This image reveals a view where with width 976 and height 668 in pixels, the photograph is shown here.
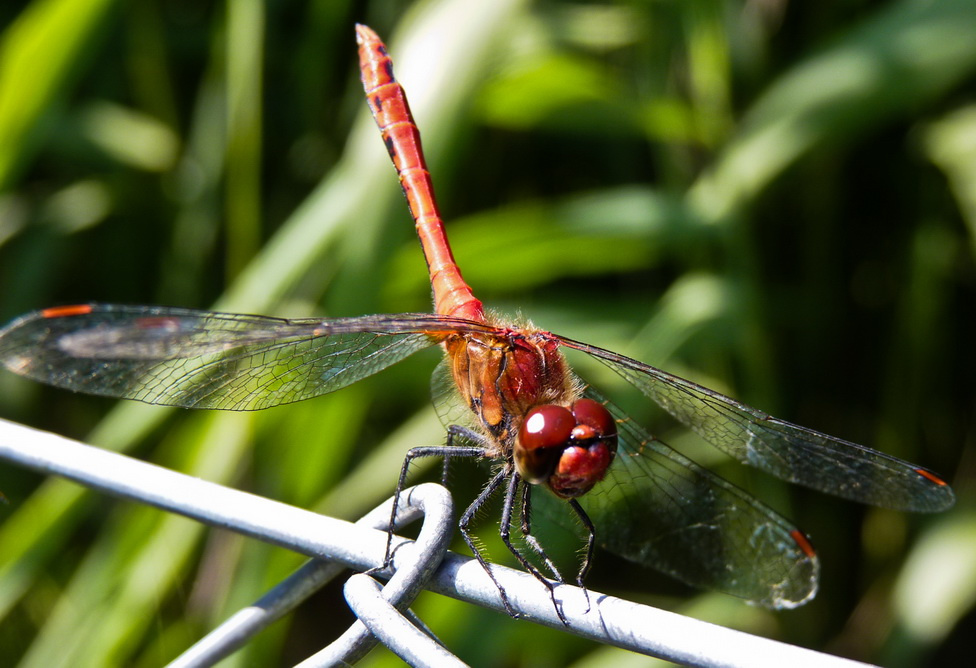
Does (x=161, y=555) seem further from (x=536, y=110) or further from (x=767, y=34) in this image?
(x=767, y=34)

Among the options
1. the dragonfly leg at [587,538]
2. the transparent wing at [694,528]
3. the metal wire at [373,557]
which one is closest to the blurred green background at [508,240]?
the transparent wing at [694,528]

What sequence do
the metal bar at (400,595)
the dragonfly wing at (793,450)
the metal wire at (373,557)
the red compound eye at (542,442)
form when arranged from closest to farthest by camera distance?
the metal wire at (373,557)
the metal bar at (400,595)
the red compound eye at (542,442)
the dragonfly wing at (793,450)

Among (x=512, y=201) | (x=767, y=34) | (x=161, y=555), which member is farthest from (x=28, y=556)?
(x=767, y=34)

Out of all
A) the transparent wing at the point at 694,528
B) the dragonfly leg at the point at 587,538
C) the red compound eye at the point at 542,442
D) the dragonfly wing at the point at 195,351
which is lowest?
the transparent wing at the point at 694,528

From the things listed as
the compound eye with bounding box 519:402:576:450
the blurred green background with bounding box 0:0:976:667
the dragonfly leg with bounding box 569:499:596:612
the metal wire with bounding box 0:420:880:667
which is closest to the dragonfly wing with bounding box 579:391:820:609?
the dragonfly leg with bounding box 569:499:596:612

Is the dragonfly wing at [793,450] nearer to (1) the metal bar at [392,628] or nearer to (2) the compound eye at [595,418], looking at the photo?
(2) the compound eye at [595,418]

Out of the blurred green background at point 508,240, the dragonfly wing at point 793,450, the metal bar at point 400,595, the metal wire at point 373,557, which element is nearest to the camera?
the metal wire at point 373,557

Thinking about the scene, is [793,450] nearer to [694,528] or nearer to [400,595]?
[694,528]

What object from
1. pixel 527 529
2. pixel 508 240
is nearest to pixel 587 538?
pixel 527 529
